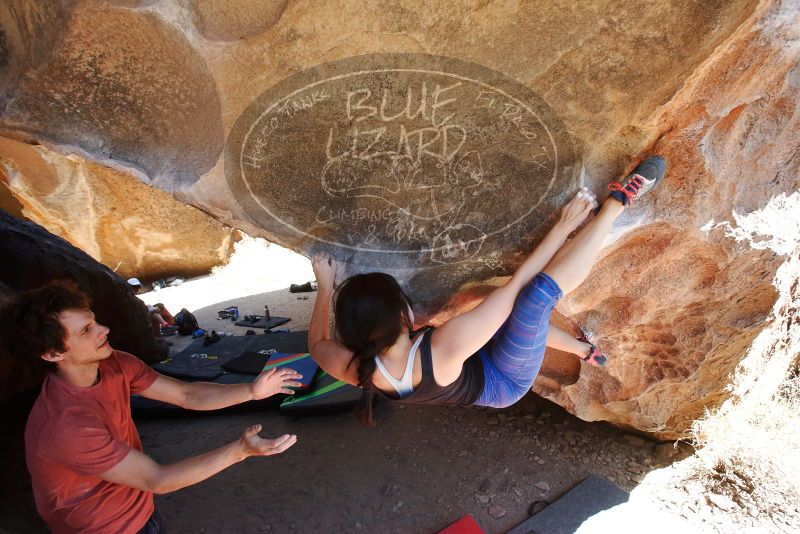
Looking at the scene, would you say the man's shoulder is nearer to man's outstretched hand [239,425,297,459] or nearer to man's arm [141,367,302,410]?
man's arm [141,367,302,410]

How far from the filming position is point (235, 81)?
1761 mm

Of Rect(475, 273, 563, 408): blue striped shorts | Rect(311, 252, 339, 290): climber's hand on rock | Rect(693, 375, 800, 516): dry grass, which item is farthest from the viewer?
Rect(693, 375, 800, 516): dry grass

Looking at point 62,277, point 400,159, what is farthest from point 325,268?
point 62,277

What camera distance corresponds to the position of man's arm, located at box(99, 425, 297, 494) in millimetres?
1449

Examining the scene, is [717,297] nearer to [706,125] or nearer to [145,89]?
[706,125]

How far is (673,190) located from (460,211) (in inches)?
30.5

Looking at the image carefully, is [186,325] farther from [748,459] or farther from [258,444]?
[748,459]

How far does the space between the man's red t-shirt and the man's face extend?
0.29ft

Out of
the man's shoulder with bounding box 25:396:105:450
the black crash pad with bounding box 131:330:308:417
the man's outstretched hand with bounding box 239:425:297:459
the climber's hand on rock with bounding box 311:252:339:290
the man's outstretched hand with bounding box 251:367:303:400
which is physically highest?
the climber's hand on rock with bounding box 311:252:339:290

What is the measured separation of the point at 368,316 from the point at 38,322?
97 cm

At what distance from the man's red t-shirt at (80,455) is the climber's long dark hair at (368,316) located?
0.74 meters

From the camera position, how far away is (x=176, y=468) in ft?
4.79

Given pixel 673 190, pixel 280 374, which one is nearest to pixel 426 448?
pixel 280 374

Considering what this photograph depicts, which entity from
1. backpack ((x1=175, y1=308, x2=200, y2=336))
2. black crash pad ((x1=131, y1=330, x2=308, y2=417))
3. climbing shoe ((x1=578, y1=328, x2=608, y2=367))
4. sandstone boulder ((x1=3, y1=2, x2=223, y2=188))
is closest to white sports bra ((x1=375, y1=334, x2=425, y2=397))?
climbing shoe ((x1=578, y1=328, x2=608, y2=367))
